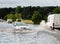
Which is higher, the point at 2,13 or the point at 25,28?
the point at 25,28

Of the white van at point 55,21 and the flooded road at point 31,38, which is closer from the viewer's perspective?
the flooded road at point 31,38

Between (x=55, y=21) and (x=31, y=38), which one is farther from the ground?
(x=31, y=38)

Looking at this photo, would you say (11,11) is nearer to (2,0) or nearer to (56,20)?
(56,20)


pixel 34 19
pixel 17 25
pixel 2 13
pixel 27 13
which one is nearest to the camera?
pixel 17 25

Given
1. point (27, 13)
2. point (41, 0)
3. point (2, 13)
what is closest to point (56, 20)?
point (41, 0)

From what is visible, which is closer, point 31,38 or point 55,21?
point 31,38

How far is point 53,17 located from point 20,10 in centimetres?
12601

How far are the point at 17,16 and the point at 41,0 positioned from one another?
115768mm

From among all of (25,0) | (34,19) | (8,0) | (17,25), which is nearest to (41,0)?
(25,0)

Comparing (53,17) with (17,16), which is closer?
(53,17)

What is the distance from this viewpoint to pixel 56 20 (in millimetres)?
38031

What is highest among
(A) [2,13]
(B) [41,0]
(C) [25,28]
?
(B) [41,0]

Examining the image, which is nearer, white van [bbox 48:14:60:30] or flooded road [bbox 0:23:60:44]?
flooded road [bbox 0:23:60:44]

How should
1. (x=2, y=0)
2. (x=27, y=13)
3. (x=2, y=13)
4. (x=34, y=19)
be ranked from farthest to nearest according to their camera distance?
(x=2, y=13), (x=27, y=13), (x=34, y=19), (x=2, y=0)
